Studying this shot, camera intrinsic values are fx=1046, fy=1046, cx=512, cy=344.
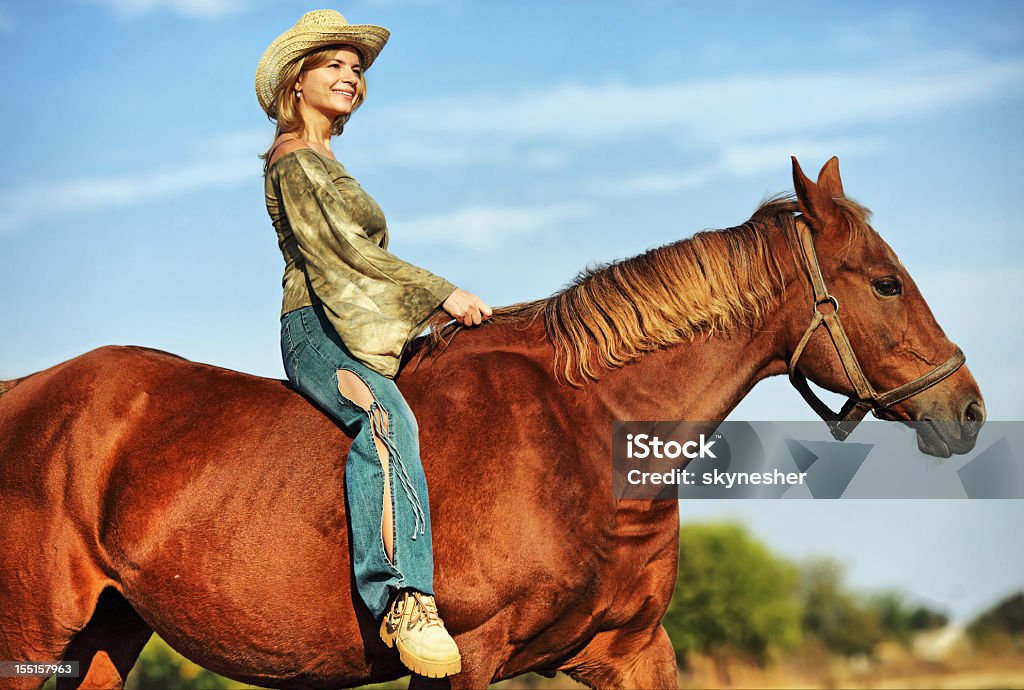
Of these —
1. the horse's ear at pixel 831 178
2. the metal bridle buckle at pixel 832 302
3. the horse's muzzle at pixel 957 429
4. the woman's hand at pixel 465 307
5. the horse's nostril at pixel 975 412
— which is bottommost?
the horse's muzzle at pixel 957 429

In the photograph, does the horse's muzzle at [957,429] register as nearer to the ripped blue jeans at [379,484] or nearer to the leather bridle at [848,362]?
the leather bridle at [848,362]

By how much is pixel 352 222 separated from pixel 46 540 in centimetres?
206

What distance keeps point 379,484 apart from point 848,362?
6.81 ft

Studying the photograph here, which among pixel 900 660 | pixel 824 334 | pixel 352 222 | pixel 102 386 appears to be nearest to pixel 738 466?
pixel 824 334

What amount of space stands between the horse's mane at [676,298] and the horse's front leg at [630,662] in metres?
1.20

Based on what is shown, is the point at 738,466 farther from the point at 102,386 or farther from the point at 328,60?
the point at 102,386

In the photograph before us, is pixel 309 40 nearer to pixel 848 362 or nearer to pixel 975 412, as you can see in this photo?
pixel 848 362

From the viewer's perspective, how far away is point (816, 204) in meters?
4.66

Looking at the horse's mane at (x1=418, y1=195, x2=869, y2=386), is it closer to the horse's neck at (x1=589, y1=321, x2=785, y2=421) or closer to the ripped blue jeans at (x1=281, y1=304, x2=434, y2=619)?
the horse's neck at (x1=589, y1=321, x2=785, y2=421)

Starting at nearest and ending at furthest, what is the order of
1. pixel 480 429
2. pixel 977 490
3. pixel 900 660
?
1. pixel 480 429
2. pixel 977 490
3. pixel 900 660

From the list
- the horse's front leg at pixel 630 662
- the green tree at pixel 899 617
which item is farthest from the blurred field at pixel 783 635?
the horse's front leg at pixel 630 662

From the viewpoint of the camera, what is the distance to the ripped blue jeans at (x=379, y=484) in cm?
419

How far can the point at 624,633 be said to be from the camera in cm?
468

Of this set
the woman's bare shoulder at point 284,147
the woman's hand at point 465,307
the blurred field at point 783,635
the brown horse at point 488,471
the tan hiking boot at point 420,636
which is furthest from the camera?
the blurred field at point 783,635
